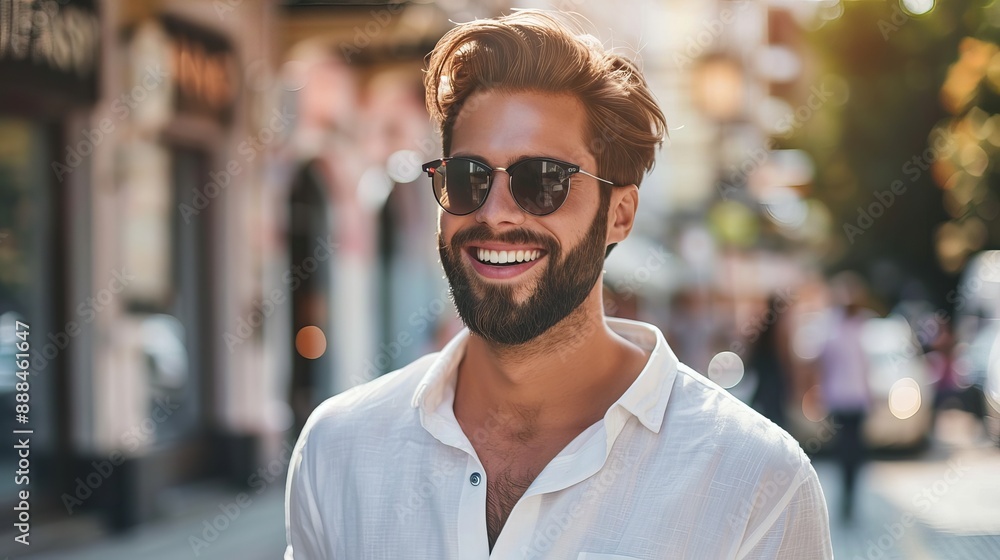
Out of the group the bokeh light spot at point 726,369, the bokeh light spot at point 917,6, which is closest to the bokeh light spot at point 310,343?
the bokeh light spot at point 726,369

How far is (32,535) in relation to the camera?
25.1 feet

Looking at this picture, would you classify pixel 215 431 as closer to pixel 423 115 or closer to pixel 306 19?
pixel 306 19

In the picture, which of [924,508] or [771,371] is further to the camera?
[771,371]

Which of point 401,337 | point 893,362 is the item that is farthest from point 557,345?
point 401,337

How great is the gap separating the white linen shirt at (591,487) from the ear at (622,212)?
280 mm

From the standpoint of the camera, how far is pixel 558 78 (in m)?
2.39

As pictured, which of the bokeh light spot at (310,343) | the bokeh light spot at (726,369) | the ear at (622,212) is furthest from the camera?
the bokeh light spot at (726,369)

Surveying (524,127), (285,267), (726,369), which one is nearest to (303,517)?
(524,127)

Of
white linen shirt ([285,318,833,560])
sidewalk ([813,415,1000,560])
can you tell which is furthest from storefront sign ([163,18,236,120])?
white linen shirt ([285,318,833,560])

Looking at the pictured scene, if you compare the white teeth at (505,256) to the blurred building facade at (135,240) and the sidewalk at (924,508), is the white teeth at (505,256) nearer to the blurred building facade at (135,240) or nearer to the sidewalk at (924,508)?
the sidewalk at (924,508)

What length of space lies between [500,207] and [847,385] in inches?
289

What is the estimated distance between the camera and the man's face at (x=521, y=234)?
7.59 feet

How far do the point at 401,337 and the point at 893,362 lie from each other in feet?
25.0

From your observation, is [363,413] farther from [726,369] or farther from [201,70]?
[726,369]
